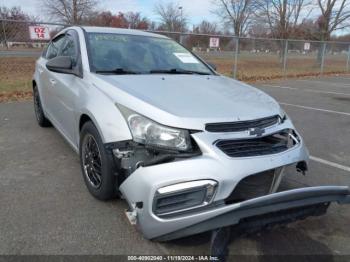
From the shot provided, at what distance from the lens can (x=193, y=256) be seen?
2.45 metres

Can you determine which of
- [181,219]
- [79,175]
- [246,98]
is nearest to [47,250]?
[181,219]

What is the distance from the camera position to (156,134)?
242cm

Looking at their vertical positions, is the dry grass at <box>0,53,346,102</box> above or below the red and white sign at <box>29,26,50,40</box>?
below

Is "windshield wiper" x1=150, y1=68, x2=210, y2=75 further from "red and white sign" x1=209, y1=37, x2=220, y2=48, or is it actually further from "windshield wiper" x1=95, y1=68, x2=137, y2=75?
"red and white sign" x1=209, y1=37, x2=220, y2=48

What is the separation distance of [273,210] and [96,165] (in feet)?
5.20

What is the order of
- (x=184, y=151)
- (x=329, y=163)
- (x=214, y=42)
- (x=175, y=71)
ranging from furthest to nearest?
(x=214, y=42) < (x=329, y=163) < (x=175, y=71) < (x=184, y=151)

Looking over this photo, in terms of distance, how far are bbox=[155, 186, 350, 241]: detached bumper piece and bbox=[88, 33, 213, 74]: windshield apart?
6.04ft

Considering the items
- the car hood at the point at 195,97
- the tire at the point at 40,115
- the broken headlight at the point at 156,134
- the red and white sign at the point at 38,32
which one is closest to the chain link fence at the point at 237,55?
the red and white sign at the point at 38,32

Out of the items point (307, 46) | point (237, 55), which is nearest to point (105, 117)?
point (237, 55)

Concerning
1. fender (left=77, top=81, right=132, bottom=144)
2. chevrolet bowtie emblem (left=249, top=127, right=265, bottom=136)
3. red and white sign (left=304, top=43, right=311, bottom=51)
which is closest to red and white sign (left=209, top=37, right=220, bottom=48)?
red and white sign (left=304, top=43, right=311, bottom=51)

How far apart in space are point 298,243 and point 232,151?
94 cm

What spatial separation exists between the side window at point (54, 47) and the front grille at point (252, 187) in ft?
10.8

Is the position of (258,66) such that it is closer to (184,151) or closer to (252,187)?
(252,187)

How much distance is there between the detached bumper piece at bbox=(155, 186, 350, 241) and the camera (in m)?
2.12
